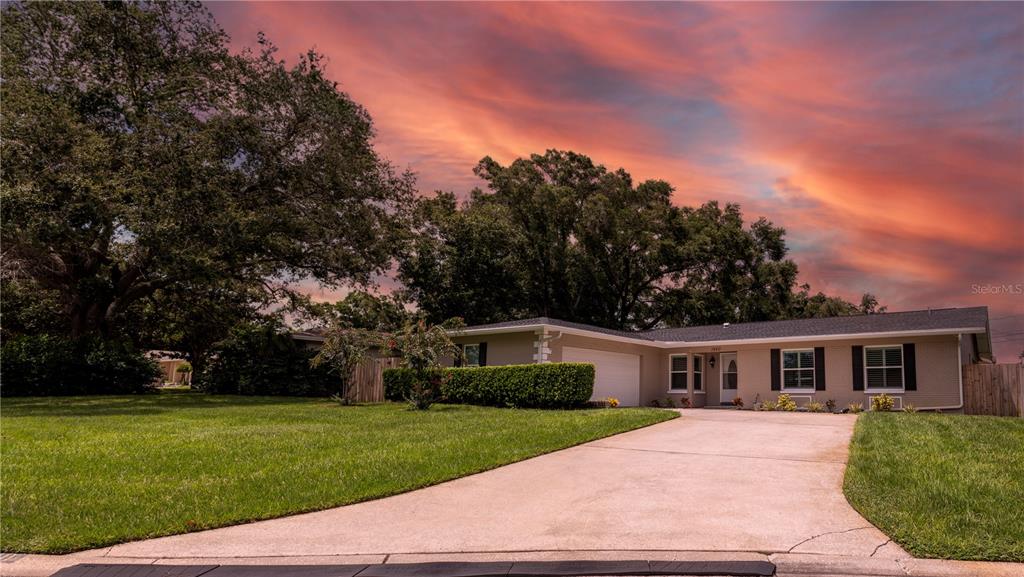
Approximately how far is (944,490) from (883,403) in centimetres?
1423

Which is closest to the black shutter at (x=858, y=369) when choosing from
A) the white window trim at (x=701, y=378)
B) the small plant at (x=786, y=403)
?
the small plant at (x=786, y=403)

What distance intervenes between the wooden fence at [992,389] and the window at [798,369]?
13.8ft

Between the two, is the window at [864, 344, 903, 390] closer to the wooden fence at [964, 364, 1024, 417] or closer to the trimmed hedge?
the wooden fence at [964, 364, 1024, 417]

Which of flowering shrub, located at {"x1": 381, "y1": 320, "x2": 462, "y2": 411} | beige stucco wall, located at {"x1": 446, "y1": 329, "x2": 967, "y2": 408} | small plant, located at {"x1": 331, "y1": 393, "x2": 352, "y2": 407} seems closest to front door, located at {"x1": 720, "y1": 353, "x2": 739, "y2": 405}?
beige stucco wall, located at {"x1": 446, "y1": 329, "x2": 967, "y2": 408}

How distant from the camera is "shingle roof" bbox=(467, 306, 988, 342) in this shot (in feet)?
62.5

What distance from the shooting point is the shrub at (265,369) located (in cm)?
2669

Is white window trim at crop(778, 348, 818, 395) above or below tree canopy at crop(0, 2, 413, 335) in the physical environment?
below

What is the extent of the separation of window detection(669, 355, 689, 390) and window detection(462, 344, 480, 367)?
7.43 meters

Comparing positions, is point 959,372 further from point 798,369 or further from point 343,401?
point 343,401

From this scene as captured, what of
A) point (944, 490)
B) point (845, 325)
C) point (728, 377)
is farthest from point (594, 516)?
point (728, 377)

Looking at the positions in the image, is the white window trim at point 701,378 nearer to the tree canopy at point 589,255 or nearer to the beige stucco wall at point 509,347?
the beige stucco wall at point 509,347

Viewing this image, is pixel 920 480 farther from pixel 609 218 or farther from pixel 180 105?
pixel 609 218

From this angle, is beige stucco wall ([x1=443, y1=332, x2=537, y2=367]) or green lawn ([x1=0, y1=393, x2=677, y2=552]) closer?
green lawn ([x1=0, y1=393, x2=677, y2=552])

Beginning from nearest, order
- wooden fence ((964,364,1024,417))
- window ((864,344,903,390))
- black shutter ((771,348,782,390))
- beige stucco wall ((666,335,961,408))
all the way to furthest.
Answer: wooden fence ((964,364,1024,417)) → beige stucco wall ((666,335,961,408)) → window ((864,344,903,390)) → black shutter ((771,348,782,390))
